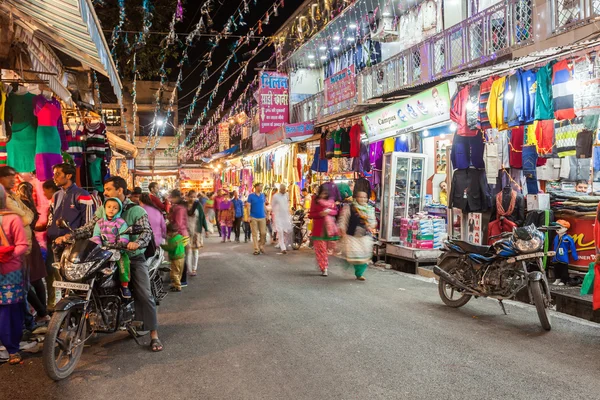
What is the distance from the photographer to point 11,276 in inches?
216

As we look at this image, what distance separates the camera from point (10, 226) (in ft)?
17.7

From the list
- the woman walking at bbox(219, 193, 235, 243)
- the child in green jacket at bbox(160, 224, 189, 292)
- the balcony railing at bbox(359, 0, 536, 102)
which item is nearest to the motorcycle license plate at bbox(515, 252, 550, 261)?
the balcony railing at bbox(359, 0, 536, 102)

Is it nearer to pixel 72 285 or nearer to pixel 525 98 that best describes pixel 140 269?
pixel 72 285

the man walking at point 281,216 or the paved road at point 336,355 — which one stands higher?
the man walking at point 281,216

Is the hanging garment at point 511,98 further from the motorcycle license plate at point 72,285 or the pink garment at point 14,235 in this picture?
the pink garment at point 14,235

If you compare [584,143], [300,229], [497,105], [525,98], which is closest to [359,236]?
[497,105]

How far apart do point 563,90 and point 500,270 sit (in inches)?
113

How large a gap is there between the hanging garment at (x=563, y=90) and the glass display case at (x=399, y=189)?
5.95m

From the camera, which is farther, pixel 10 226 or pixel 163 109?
pixel 163 109

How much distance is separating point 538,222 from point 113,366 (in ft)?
25.0

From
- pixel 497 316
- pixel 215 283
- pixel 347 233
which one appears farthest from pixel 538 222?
pixel 215 283

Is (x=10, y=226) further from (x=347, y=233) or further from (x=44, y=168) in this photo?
(x=347, y=233)

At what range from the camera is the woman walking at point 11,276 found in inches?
212

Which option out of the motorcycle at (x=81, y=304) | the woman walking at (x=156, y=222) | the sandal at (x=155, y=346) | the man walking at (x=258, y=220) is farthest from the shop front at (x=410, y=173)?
the motorcycle at (x=81, y=304)
